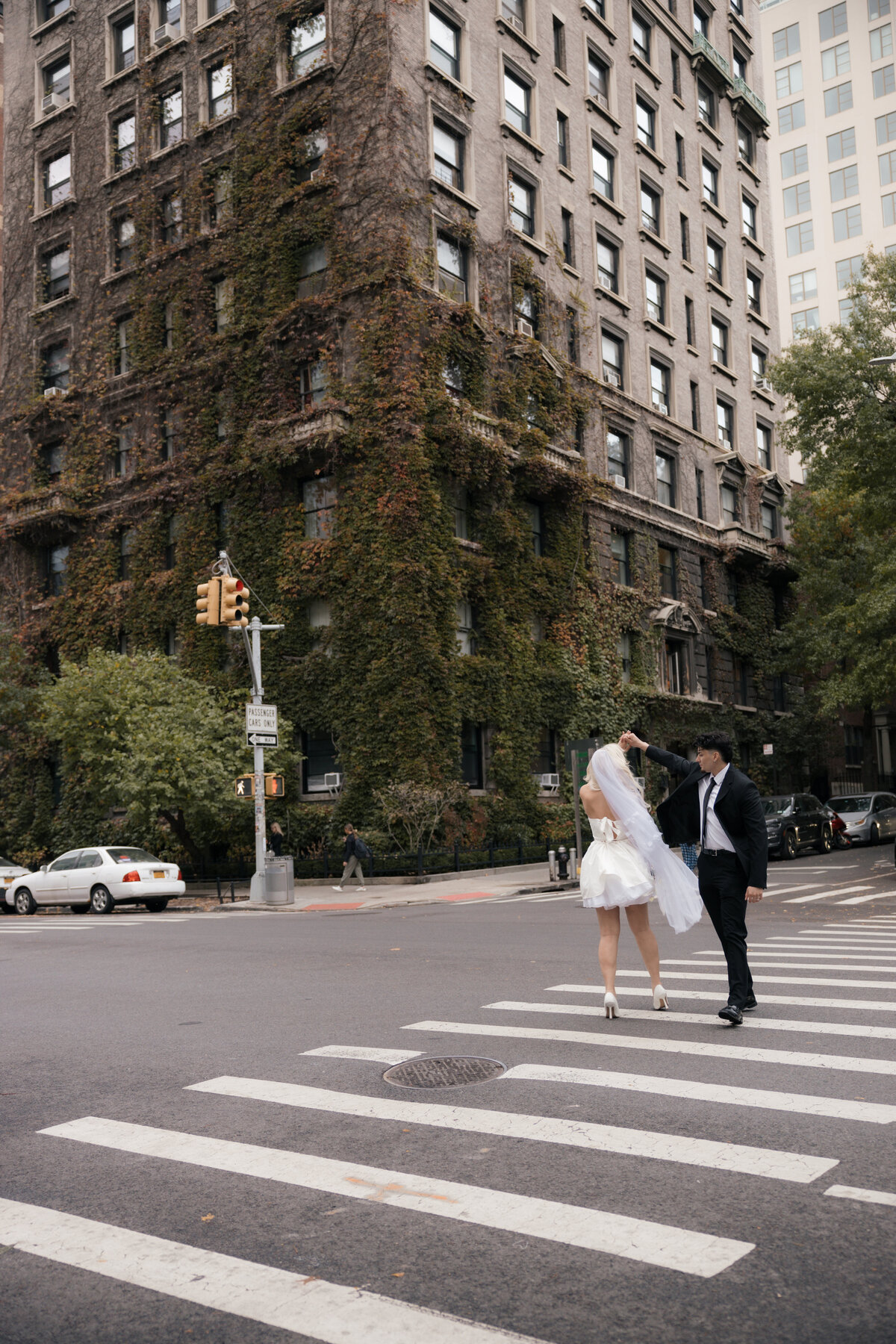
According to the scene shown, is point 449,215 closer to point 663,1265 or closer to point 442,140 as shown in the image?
point 442,140

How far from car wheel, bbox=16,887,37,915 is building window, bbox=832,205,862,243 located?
67.0 m

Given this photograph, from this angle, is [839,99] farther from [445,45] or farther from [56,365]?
[56,365]

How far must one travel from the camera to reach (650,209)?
4531 centimetres

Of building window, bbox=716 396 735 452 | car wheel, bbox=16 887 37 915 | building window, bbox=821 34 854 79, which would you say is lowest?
car wheel, bbox=16 887 37 915

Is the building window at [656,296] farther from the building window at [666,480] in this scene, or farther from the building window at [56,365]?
the building window at [56,365]

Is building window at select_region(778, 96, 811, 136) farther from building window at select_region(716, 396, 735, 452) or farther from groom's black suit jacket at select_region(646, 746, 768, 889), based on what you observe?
groom's black suit jacket at select_region(646, 746, 768, 889)

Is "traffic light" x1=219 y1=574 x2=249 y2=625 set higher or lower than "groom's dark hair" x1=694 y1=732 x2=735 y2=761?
higher

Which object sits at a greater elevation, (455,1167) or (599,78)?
(599,78)

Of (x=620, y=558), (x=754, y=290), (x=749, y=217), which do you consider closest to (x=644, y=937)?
(x=620, y=558)

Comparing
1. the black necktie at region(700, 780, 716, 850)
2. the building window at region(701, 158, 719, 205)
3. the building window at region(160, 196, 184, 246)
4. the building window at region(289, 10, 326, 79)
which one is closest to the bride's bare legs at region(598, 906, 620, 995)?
the black necktie at region(700, 780, 716, 850)

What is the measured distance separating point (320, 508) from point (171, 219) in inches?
530

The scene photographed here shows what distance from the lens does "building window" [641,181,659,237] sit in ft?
146

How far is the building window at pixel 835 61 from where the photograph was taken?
7219 centimetres

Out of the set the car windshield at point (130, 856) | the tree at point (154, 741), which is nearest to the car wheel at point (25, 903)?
the car windshield at point (130, 856)
